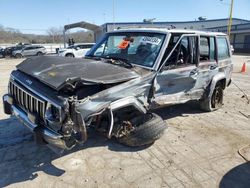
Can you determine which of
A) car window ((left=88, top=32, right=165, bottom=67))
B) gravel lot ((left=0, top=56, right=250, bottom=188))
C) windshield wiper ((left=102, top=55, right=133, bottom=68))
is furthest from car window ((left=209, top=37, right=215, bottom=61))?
windshield wiper ((left=102, top=55, right=133, bottom=68))

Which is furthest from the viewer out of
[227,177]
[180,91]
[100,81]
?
[180,91]

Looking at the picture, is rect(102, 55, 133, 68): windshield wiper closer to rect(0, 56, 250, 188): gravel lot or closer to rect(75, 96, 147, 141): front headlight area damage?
rect(75, 96, 147, 141): front headlight area damage

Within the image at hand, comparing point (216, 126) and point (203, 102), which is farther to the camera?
point (203, 102)

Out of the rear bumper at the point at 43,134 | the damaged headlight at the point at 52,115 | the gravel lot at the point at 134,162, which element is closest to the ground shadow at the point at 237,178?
the gravel lot at the point at 134,162

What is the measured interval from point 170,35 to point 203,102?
234 centimetres

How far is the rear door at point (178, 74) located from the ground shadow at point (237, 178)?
1609 millimetres

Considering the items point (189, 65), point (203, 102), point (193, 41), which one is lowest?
point (203, 102)

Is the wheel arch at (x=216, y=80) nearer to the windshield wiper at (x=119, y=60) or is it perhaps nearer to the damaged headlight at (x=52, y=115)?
the windshield wiper at (x=119, y=60)

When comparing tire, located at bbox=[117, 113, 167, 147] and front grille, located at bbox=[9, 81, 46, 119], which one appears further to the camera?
tire, located at bbox=[117, 113, 167, 147]

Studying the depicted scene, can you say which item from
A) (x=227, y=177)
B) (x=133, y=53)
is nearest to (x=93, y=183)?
(x=227, y=177)

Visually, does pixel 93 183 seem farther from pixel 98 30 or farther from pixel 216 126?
pixel 98 30

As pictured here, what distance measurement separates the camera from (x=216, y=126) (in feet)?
17.5

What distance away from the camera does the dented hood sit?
10.4ft

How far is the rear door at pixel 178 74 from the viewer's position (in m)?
4.32
